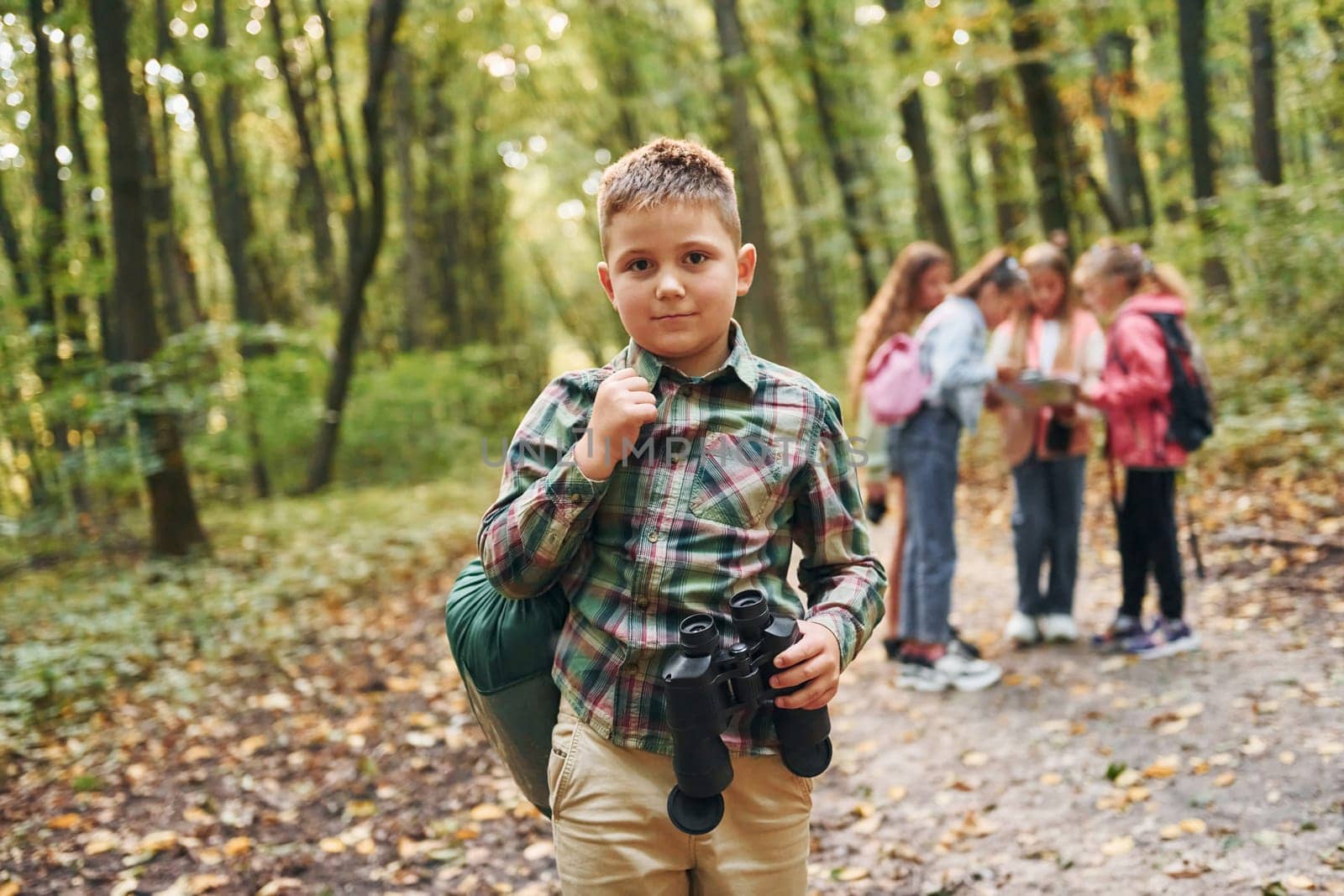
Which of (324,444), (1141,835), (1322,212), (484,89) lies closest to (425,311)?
(324,444)

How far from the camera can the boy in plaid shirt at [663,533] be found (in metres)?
1.65

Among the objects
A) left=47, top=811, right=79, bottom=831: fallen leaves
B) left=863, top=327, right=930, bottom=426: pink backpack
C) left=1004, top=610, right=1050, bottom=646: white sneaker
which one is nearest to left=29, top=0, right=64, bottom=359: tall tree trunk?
left=47, top=811, right=79, bottom=831: fallen leaves

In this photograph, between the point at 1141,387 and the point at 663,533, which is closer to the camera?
the point at 663,533

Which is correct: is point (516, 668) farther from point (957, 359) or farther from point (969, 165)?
point (969, 165)

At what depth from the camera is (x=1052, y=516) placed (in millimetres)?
5516

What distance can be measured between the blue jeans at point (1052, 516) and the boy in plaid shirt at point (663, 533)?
4023mm

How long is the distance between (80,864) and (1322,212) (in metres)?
11.0

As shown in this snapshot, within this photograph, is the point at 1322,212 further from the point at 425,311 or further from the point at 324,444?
the point at 425,311

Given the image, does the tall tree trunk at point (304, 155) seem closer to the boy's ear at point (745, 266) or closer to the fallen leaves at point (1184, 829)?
the boy's ear at point (745, 266)

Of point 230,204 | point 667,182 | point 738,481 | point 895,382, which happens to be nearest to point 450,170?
point 230,204

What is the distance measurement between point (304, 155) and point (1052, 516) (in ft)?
46.9

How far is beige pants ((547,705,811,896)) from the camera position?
1.68m

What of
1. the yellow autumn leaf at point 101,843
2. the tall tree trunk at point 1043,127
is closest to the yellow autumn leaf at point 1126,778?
the yellow autumn leaf at point 101,843

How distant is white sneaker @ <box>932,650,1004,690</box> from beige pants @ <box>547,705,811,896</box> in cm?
362
